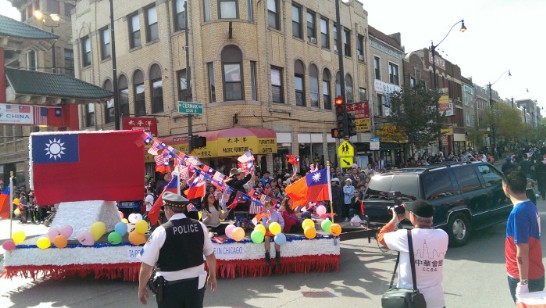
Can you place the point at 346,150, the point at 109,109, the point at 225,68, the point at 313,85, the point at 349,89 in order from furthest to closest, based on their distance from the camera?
the point at 349,89, the point at 109,109, the point at 313,85, the point at 225,68, the point at 346,150

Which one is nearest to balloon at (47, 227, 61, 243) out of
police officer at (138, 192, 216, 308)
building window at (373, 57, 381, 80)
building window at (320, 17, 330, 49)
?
police officer at (138, 192, 216, 308)

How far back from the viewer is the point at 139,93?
71.4ft

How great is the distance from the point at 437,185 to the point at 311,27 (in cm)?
1598

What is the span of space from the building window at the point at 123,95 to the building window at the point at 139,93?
0.69m

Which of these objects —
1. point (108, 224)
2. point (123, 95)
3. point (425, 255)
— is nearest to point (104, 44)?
point (123, 95)

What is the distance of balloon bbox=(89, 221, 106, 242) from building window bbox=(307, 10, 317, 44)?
17239 millimetres

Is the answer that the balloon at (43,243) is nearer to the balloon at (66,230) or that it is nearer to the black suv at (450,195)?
the balloon at (66,230)

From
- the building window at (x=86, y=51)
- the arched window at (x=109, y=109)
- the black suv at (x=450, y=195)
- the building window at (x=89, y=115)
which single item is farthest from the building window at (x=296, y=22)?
the black suv at (x=450, y=195)

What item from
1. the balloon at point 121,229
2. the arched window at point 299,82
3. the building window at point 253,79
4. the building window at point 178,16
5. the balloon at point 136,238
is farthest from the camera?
the arched window at point 299,82

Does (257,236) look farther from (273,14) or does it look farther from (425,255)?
(273,14)

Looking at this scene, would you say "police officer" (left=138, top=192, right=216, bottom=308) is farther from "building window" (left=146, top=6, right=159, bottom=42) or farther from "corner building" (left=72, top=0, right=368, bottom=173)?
"building window" (left=146, top=6, right=159, bottom=42)

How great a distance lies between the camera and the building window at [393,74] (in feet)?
103

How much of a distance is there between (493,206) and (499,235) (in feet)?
2.30

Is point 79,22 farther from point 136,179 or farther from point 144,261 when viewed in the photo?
point 144,261
